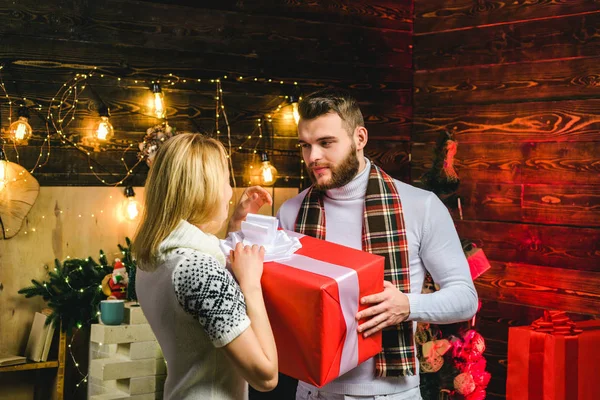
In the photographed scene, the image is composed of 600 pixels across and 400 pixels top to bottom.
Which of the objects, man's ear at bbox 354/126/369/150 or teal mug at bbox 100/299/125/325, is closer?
man's ear at bbox 354/126/369/150

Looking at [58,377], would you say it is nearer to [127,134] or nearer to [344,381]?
[127,134]

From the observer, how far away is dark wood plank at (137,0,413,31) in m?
3.93

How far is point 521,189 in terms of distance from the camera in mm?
A: 3805

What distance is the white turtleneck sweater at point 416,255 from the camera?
2035 millimetres

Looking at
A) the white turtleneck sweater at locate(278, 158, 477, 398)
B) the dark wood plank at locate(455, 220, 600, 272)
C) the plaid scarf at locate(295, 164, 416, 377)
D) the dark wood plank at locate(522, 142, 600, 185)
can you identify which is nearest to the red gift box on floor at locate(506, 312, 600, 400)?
the dark wood plank at locate(455, 220, 600, 272)

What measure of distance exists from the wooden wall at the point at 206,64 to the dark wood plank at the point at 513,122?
20 centimetres

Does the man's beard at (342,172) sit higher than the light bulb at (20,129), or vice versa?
the light bulb at (20,129)

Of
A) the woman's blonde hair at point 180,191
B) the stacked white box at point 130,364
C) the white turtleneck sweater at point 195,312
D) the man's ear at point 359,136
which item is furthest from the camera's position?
the stacked white box at point 130,364

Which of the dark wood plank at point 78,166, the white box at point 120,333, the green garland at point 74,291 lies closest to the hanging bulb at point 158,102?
the dark wood plank at point 78,166

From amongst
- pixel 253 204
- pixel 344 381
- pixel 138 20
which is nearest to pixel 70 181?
pixel 138 20

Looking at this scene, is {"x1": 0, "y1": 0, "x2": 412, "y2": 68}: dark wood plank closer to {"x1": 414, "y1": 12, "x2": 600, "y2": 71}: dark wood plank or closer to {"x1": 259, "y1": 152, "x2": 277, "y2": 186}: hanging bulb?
{"x1": 414, "y1": 12, "x2": 600, "y2": 71}: dark wood plank

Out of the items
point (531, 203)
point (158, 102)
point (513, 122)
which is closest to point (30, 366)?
point (158, 102)

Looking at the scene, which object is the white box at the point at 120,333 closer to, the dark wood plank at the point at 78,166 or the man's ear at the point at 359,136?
the dark wood plank at the point at 78,166

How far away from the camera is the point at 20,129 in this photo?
11.1 feet
